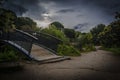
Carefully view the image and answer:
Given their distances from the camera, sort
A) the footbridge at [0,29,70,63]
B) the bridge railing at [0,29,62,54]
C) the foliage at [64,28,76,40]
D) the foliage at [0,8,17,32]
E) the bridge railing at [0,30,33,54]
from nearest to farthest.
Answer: the foliage at [0,8,17,32], the footbridge at [0,29,70,63], the bridge railing at [0,30,33,54], the bridge railing at [0,29,62,54], the foliage at [64,28,76,40]

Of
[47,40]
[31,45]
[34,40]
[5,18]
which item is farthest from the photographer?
[47,40]

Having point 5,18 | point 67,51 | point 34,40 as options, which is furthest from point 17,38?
point 5,18

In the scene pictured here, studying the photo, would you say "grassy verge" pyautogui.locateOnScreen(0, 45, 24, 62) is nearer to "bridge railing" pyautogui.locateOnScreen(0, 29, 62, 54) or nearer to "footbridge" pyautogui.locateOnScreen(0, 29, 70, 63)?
"footbridge" pyautogui.locateOnScreen(0, 29, 70, 63)

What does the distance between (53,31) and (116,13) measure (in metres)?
7.00

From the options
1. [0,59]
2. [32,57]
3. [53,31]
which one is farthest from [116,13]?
[0,59]

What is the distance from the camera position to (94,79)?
272 inches

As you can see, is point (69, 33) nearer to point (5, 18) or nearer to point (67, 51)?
point (67, 51)

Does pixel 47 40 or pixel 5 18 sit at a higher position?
pixel 5 18

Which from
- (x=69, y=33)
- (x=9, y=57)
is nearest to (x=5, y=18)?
(x=9, y=57)

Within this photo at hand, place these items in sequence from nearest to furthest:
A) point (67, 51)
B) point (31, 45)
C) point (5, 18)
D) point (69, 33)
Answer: point (5, 18), point (31, 45), point (67, 51), point (69, 33)

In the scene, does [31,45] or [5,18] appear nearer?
[5,18]

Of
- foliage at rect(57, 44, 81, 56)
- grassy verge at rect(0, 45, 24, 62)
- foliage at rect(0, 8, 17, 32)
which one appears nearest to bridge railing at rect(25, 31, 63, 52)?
foliage at rect(57, 44, 81, 56)

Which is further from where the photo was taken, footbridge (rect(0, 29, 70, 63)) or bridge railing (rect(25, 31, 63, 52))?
bridge railing (rect(25, 31, 63, 52))

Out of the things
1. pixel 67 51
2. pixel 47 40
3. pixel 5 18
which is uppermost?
pixel 5 18
